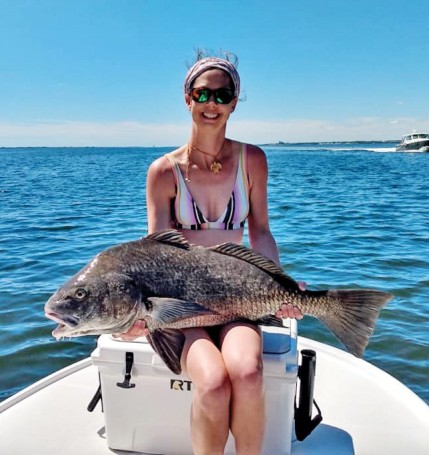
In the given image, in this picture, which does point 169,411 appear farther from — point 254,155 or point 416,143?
point 416,143

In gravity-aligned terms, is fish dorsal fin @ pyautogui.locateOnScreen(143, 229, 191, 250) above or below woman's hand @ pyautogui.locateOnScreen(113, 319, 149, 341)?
above

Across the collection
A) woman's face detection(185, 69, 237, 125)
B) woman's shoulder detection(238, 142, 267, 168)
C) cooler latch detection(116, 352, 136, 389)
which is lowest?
cooler latch detection(116, 352, 136, 389)

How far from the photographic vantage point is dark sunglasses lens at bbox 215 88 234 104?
144 inches

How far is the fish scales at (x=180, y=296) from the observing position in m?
2.85

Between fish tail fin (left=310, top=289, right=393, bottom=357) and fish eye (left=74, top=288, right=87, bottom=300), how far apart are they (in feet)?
4.57

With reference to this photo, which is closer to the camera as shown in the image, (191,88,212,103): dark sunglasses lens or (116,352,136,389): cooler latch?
(116,352,136,389): cooler latch

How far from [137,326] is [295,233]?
10.6m

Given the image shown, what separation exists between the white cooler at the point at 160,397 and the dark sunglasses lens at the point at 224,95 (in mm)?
1645

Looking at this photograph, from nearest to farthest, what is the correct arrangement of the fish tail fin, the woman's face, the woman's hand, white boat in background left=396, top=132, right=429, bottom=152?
the woman's hand
the fish tail fin
the woman's face
white boat in background left=396, top=132, right=429, bottom=152

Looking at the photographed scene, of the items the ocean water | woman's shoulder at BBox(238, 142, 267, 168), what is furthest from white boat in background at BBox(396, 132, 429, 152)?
woman's shoulder at BBox(238, 142, 267, 168)

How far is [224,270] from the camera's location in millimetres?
3113

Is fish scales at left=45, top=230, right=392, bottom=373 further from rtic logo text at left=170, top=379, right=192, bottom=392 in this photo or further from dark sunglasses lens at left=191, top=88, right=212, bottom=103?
dark sunglasses lens at left=191, top=88, right=212, bottom=103

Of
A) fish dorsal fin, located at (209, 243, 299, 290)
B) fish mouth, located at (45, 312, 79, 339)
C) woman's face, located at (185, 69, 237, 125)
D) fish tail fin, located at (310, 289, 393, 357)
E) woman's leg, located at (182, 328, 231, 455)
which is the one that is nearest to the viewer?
woman's leg, located at (182, 328, 231, 455)

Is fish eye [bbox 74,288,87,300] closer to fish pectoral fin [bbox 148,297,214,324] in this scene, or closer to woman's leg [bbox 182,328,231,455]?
fish pectoral fin [bbox 148,297,214,324]
